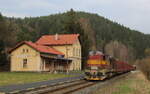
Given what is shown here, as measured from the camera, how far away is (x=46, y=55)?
56.9 m

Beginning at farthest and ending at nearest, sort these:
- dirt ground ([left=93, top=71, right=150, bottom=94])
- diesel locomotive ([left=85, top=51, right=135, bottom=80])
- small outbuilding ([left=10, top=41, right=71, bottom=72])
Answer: small outbuilding ([left=10, top=41, right=71, bottom=72]) → diesel locomotive ([left=85, top=51, right=135, bottom=80]) → dirt ground ([left=93, top=71, right=150, bottom=94])

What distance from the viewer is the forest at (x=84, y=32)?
245 feet

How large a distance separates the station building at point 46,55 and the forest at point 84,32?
4051mm

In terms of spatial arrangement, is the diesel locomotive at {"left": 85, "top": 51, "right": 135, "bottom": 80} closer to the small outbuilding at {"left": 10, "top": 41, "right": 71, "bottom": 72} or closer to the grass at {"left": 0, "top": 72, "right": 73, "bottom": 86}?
the grass at {"left": 0, "top": 72, "right": 73, "bottom": 86}

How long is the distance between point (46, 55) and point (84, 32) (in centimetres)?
2640

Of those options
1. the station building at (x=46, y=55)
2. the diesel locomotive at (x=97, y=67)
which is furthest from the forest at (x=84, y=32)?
the diesel locomotive at (x=97, y=67)

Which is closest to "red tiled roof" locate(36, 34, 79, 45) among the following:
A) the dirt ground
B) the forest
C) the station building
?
the station building

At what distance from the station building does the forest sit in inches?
159

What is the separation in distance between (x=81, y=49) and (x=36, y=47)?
71.2ft

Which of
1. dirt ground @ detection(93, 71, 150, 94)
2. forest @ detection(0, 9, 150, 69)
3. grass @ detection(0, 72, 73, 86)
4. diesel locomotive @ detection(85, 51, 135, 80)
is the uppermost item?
forest @ detection(0, 9, 150, 69)

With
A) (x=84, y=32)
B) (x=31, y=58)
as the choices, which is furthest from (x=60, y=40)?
(x=84, y=32)

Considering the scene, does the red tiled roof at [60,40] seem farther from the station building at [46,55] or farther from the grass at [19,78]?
the grass at [19,78]

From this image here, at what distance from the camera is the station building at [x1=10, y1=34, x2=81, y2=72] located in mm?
55562

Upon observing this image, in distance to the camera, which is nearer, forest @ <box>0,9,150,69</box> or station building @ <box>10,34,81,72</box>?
station building @ <box>10,34,81,72</box>
